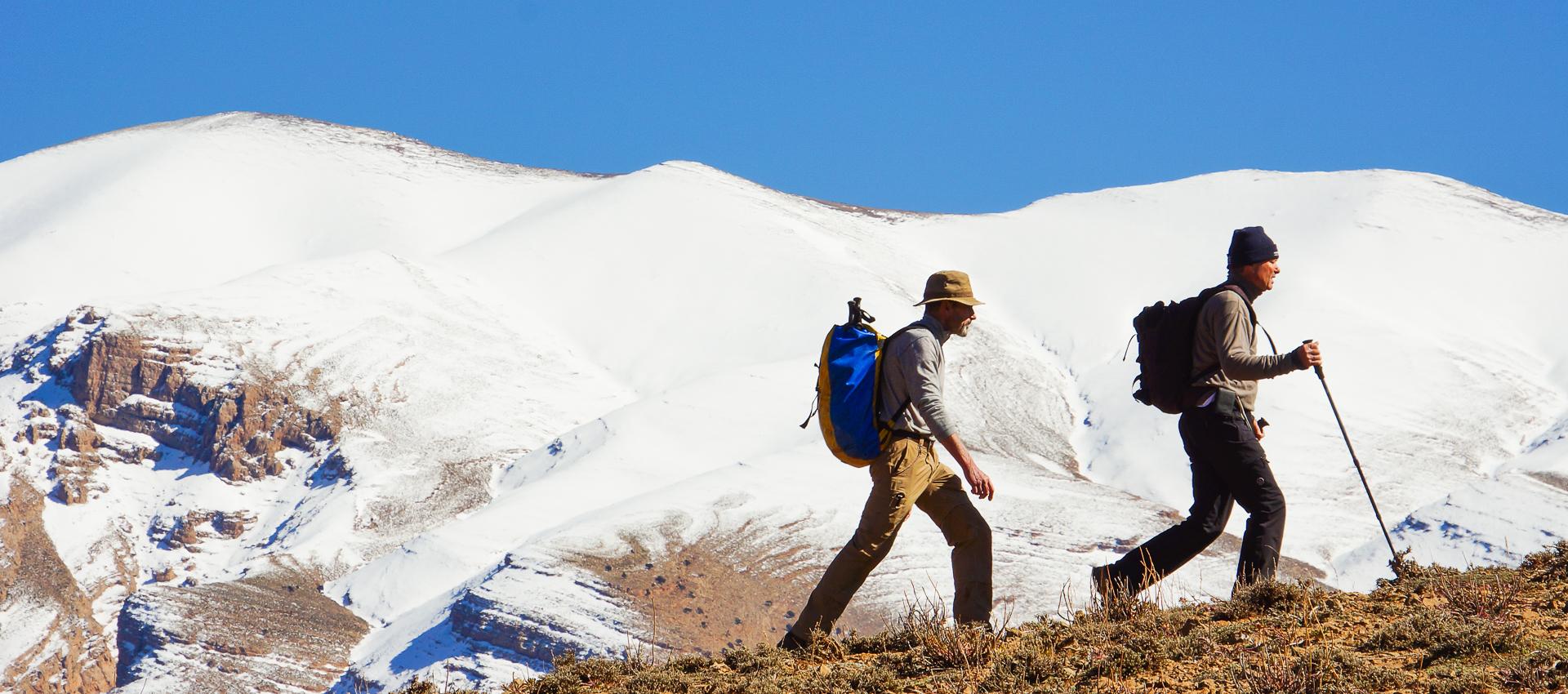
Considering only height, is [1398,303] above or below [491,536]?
above

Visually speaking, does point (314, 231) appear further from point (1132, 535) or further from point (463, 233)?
point (1132, 535)

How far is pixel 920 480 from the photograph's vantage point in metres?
7.63

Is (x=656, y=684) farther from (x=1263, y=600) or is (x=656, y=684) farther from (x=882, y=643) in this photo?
(x=1263, y=600)

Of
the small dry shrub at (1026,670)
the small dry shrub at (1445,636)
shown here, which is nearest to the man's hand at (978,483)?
the small dry shrub at (1026,670)

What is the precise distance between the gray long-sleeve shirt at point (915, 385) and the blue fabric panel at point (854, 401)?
0.23 ft

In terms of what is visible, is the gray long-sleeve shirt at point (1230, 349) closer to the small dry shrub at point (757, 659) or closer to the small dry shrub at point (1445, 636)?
the small dry shrub at point (1445, 636)

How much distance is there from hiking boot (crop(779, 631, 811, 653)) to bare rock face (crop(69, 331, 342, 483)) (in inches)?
3687

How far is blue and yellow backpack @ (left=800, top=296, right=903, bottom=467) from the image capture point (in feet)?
24.9

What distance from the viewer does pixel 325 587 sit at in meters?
76.3

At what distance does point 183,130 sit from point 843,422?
143711mm

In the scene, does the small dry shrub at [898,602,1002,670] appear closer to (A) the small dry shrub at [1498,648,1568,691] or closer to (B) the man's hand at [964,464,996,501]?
(B) the man's hand at [964,464,996,501]

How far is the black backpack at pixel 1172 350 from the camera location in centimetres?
795

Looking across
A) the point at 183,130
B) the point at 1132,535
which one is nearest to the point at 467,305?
the point at 183,130

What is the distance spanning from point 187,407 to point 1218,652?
4088 inches
